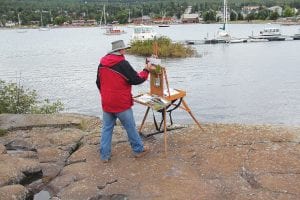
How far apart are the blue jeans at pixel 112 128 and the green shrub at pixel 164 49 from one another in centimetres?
4140

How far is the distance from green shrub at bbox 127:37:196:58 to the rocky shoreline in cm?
4008

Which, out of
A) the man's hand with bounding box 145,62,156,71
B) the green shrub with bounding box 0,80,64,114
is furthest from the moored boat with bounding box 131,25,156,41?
the man's hand with bounding box 145,62,156,71

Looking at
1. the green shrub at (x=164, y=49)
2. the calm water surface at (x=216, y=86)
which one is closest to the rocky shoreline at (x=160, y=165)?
the calm water surface at (x=216, y=86)

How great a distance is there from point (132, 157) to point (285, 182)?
2719 mm

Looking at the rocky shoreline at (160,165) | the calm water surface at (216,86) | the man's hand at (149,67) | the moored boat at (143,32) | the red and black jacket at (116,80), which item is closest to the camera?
the rocky shoreline at (160,165)

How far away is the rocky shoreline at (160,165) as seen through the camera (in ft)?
21.7

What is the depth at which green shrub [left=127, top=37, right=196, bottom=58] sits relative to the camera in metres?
51.2

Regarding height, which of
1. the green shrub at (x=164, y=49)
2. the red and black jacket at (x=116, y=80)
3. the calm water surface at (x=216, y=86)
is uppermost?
the red and black jacket at (x=116, y=80)

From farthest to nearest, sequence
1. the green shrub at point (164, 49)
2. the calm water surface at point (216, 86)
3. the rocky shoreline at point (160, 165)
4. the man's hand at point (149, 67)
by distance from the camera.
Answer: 1. the green shrub at point (164, 49)
2. the calm water surface at point (216, 86)
3. the man's hand at point (149, 67)
4. the rocky shoreline at point (160, 165)

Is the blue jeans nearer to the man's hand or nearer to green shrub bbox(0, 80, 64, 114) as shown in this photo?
the man's hand

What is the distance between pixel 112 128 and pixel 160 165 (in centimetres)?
108

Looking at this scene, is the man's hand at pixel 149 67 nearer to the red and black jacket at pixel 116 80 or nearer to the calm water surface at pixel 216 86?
the red and black jacket at pixel 116 80

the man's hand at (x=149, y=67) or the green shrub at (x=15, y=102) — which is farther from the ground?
the man's hand at (x=149, y=67)

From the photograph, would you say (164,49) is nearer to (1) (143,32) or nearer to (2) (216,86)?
(1) (143,32)
